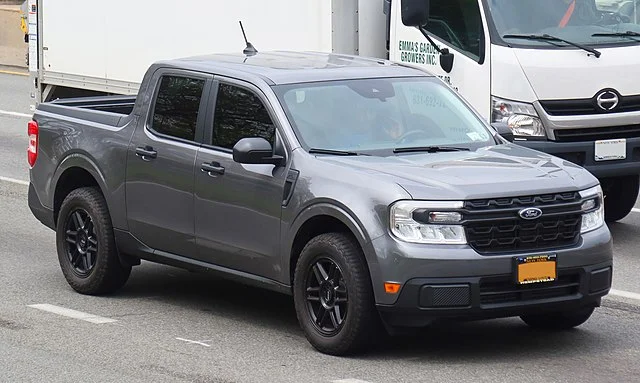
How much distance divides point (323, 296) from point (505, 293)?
1.03 meters

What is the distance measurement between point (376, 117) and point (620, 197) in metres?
4.87

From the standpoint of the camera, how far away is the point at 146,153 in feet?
31.3

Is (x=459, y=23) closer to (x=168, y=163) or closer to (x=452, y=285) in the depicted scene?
(x=168, y=163)

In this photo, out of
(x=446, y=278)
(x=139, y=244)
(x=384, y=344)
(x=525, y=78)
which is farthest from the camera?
(x=525, y=78)

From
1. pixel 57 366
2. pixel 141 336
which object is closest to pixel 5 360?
pixel 57 366

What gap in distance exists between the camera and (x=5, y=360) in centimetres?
822

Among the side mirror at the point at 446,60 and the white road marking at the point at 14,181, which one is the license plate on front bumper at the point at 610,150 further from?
the white road marking at the point at 14,181

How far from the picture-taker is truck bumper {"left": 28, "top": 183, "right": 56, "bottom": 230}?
10.6 m

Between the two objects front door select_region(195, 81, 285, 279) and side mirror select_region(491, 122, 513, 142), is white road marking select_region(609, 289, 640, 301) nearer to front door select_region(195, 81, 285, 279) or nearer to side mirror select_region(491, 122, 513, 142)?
side mirror select_region(491, 122, 513, 142)

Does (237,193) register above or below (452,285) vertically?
above

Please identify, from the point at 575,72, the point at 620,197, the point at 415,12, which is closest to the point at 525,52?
the point at 575,72

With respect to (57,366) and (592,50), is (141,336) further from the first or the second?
(592,50)

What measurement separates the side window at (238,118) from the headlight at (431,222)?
1323 millimetres

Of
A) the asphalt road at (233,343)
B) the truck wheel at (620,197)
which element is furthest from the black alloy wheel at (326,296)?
the truck wheel at (620,197)
